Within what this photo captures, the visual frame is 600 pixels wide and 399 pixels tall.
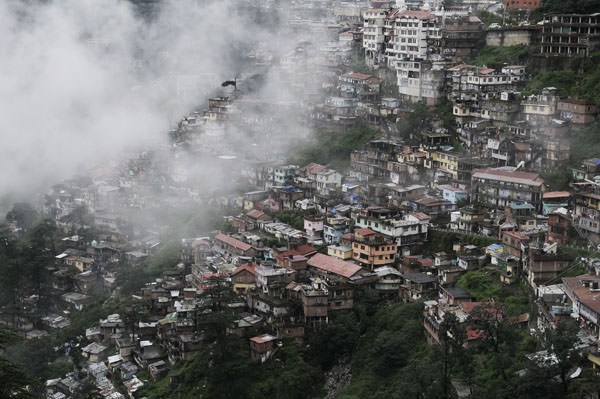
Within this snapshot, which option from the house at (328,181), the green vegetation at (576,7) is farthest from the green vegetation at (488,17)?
the house at (328,181)

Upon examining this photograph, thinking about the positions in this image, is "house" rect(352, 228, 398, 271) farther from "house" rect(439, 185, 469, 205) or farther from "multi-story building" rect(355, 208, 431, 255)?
"house" rect(439, 185, 469, 205)

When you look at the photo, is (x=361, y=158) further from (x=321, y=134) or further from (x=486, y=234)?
(x=486, y=234)

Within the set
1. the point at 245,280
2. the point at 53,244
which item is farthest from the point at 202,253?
the point at 53,244

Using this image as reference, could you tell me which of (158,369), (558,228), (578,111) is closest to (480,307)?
(558,228)

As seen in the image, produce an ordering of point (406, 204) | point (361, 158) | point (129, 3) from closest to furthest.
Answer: point (406, 204) → point (361, 158) → point (129, 3)

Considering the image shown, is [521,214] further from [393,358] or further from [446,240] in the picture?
[393,358]
